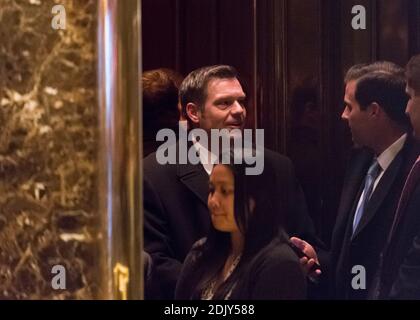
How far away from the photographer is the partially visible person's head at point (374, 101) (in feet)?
8.61

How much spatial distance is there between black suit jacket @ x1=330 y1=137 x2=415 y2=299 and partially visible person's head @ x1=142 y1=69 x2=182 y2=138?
1.80ft

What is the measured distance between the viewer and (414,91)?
2.63m

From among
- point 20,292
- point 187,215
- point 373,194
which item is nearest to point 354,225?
point 373,194

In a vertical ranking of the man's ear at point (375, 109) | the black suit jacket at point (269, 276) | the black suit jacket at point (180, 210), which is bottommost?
the black suit jacket at point (269, 276)

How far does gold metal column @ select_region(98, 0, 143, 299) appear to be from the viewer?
8.41ft

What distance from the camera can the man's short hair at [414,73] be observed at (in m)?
2.62

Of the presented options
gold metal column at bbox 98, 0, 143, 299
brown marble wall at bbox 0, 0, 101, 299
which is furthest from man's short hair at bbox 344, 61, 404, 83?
brown marble wall at bbox 0, 0, 101, 299

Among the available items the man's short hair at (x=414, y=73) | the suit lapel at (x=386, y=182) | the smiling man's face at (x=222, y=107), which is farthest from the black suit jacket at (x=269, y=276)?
the man's short hair at (x=414, y=73)

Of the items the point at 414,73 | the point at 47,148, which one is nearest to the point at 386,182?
the point at 414,73

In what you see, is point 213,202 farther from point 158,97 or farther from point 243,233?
point 158,97

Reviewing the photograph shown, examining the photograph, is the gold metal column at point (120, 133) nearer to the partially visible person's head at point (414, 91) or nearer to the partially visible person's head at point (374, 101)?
the partially visible person's head at point (374, 101)

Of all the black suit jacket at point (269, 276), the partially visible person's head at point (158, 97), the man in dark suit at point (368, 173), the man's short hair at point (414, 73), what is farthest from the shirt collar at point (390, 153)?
the partially visible person's head at point (158, 97)

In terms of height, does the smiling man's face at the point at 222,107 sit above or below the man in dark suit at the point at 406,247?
above

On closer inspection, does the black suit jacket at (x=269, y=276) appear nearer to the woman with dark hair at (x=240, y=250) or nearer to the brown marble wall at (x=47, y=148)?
the woman with dark hair at (x=240, y=250)
